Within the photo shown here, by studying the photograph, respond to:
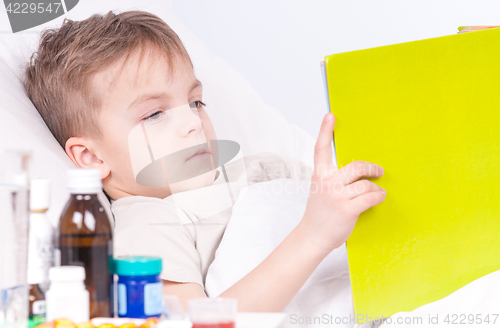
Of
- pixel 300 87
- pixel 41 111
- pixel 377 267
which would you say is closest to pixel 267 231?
pixel 377 267

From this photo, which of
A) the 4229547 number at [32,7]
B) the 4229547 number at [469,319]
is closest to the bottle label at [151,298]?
the 4229547 number at [469,319]

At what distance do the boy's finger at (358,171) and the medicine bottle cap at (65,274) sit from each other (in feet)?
1.19

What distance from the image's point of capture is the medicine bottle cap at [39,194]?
17.9 inches

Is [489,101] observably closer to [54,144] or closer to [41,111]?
[54,144]

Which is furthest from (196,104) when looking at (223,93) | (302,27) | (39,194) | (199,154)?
(302,27)

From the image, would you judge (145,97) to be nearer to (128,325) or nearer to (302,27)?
(128,325)

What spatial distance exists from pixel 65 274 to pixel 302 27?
1.28 meters

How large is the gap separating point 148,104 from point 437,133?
530mm

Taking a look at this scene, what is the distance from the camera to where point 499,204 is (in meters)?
0.67

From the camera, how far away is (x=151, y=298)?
45 centimetres

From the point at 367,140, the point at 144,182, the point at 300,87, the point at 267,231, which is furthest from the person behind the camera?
the point at 300,87

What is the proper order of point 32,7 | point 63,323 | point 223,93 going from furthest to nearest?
1. point 223,93
2. point 32,7
3. point 63,323

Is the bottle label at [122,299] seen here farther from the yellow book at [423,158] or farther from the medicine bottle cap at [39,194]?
the yellow book at [423,158]

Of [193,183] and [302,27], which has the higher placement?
[302,27]
